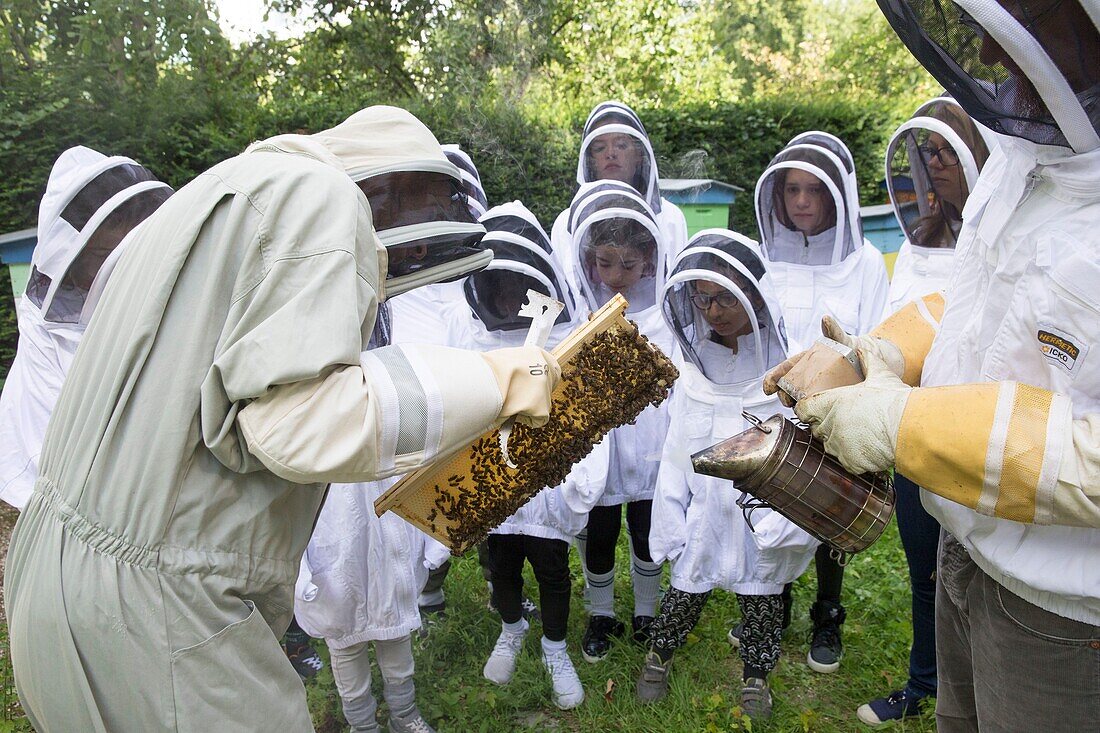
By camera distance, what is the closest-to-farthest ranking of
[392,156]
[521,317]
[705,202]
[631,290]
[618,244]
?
[392,156]
[521,317]
[618,244]
[631,290]
[705,202]

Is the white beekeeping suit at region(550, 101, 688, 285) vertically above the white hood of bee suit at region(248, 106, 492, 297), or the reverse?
the white hood of bee suit at region(248, 106, 492, 297)

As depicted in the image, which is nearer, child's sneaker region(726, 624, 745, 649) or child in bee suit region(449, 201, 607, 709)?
child in bee suit region(449, 201, 607, 709)

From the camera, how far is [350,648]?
315 cm

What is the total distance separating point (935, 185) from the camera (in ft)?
12.6

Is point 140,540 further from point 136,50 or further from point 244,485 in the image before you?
point 136,50

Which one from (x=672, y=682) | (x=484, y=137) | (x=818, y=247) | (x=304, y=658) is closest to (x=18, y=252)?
(x=304, y=658)

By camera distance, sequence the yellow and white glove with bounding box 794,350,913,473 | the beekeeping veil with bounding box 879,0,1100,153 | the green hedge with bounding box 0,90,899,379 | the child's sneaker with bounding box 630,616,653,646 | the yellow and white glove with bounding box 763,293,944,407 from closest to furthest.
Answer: the beekeeping veil with bounding box 879,0,1100,153, the yellow and white glove with bounding box 794,350,913,473, the yellow and white glove with bounding box 763,293,944,407, the child's sneaker with bounding box 630,616,653,646, the green hedge with bounding box 0,90,899,379

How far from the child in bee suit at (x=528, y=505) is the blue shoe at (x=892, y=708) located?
4.29 feet

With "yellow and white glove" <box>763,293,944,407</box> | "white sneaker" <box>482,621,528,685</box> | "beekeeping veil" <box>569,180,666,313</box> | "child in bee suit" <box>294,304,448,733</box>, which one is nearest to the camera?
"yellow and white glove" <box>763,293,944,407</box>

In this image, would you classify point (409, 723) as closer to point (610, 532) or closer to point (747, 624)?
point (610, 532)

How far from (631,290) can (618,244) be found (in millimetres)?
261

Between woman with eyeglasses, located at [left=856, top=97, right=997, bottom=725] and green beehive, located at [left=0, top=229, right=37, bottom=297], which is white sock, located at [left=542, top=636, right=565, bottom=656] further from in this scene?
green beehive, located at [left=0, top=229, right=37, bottom=297]

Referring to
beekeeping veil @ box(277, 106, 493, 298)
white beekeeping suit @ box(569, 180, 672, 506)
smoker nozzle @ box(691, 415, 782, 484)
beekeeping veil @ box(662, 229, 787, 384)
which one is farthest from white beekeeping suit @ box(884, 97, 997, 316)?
beekeeping veil @ box(277, 106, 493, 298)

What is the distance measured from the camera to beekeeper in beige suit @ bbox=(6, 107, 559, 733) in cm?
145
